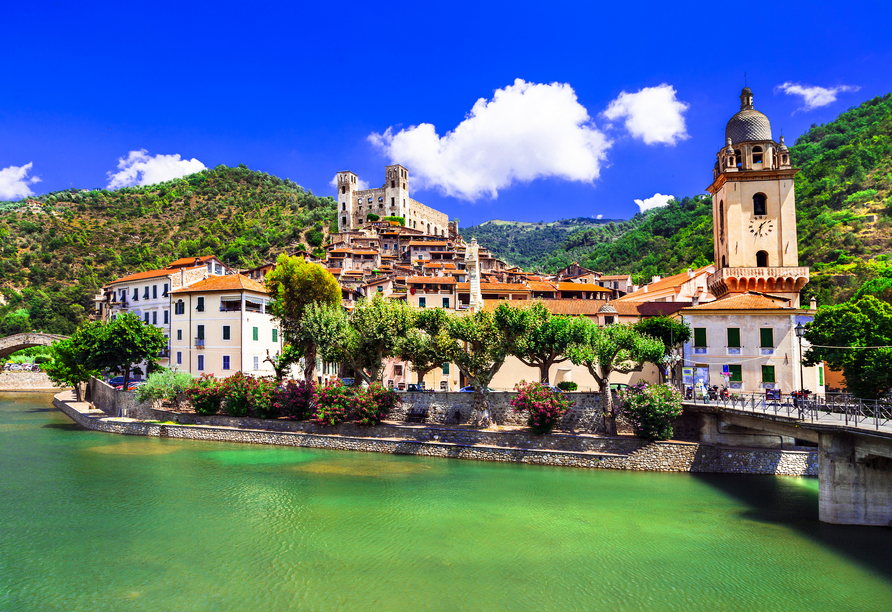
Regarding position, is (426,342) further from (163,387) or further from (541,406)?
(163,387)

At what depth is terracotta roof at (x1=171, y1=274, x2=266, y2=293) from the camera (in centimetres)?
4459

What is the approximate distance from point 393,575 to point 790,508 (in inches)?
656

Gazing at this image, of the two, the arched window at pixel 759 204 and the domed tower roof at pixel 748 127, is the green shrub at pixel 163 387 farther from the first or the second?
the domed tower roof at pixel 748 127

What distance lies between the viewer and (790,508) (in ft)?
72.0

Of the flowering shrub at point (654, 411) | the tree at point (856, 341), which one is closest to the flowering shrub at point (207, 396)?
the flowering shrub at point (654, 411)

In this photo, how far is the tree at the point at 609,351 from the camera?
97.7ft

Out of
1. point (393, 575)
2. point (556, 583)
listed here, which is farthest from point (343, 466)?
point (556, 583)

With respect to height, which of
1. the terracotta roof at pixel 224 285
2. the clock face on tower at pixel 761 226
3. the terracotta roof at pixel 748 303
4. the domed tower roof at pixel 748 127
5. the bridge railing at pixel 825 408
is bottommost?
the bridge railing at pixel 825 408

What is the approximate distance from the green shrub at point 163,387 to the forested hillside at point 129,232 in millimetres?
58762

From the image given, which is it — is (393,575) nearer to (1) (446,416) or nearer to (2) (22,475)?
(1) (446,416)

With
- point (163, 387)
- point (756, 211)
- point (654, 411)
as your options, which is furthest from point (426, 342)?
point (756, 211)

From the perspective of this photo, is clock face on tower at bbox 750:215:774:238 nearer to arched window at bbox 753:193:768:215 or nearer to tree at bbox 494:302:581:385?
arched window at bbox 753:193:768:215

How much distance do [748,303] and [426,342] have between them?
20.6 metres

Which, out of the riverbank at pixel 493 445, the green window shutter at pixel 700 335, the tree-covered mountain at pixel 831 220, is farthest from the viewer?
the tree-covered mountain at pixel 831 220
